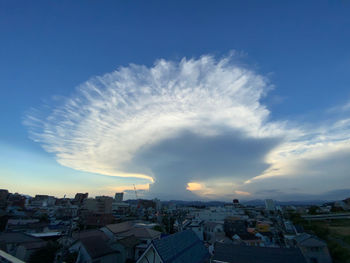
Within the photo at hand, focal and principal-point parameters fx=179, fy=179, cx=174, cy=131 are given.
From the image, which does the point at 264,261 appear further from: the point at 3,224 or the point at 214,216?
the point at 214,216

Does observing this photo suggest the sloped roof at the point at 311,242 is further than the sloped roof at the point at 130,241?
No

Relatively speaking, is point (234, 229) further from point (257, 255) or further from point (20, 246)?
point (20, 246)

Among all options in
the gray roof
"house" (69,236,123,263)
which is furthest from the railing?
"house" (69,236,123,263)

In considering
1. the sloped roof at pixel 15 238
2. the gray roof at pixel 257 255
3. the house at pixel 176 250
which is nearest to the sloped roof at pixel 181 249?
the house at pixel 176 250

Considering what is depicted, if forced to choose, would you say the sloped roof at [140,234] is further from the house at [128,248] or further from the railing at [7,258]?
the railing at [7,258]

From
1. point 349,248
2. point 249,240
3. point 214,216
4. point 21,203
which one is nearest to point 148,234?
point 249,240

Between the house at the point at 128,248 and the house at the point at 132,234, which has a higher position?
the house at the point at 132,234

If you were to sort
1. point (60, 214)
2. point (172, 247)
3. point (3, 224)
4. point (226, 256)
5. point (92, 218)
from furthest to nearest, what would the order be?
point (60, 214), point (92, 218), point (3, 224), point (172, 247), point (226, 256)
